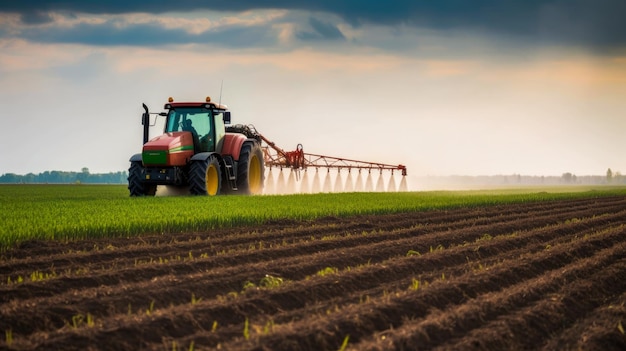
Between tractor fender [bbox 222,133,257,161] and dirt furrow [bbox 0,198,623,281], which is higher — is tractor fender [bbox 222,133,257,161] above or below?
above

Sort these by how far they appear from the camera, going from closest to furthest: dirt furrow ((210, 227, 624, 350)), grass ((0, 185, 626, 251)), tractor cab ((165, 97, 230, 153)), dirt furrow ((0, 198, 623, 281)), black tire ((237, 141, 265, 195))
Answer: dirt furrow ((210, 227, 624, 350)) → dirt furrow ((0, 198, 623, 281)) → grass ((0, 185, 626, 251)) → tractor cab ((165, 97, 230, 153)) → black tire ((237, 141, 265, 195))

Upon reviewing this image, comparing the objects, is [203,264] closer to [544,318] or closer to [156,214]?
[544,318]

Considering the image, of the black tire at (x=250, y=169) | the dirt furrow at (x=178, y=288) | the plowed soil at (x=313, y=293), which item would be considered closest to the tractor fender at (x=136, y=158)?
the black tire at (x=250, y=169)

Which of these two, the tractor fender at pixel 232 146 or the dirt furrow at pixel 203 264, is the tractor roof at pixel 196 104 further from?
the dirt furrow at pixel 203 264

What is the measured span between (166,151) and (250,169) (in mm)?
5019

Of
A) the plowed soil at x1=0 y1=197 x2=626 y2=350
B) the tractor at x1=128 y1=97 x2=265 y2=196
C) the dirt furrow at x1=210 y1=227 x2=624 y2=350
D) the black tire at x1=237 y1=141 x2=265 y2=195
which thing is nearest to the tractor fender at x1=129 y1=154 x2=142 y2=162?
the tractor at x1=128 y1=97 x2=265 y2=196

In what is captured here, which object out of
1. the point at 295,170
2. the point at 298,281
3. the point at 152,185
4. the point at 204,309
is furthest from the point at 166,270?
the point at 295,170

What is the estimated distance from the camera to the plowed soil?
20.9ft

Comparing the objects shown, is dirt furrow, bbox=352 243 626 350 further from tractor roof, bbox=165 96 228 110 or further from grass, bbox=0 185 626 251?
tractor roof, bbox=165 96 228 110

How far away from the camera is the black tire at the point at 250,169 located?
2369 centimetres

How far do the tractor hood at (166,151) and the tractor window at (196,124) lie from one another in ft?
2.15

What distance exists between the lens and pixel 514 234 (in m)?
14.2

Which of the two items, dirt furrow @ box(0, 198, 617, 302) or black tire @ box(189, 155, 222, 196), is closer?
dirt furrow @ box(0, 198, 617, 302)

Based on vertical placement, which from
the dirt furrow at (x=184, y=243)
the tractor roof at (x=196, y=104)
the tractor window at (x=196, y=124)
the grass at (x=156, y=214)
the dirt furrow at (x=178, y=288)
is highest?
the tractor roof at (x=196, y=104)
